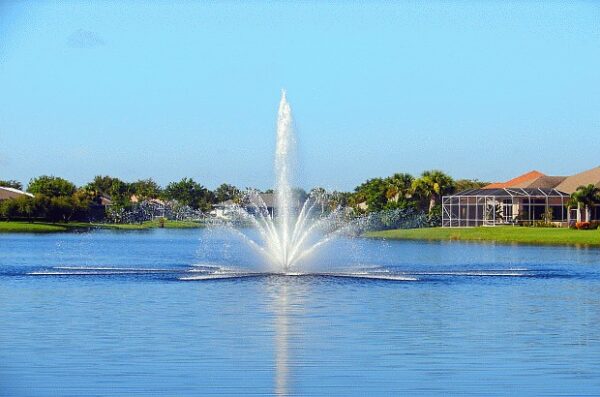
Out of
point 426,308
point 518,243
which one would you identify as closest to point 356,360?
point 426,308

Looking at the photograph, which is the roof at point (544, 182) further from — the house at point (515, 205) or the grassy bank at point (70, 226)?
the grassy bank at point (70, 226)

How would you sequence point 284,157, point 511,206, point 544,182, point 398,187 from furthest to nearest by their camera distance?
point 398,187 → point 544,182 → point 511,206 → point 284,157

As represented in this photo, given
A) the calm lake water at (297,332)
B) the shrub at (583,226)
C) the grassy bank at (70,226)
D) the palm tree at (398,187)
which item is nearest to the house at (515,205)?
the shrub at (583,226)

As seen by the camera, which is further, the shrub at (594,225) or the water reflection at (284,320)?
the shrub at (594,225)

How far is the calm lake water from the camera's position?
17.3 metres

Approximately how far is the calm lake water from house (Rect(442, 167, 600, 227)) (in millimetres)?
52413

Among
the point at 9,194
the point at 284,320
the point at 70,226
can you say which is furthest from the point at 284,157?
the point at 9,194

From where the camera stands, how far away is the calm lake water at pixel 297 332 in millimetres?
17344

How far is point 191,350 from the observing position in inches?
808

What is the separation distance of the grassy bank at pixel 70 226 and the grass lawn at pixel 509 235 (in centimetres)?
3149

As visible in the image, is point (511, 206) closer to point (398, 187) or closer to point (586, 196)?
point (586, 196)

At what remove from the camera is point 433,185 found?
109938mm

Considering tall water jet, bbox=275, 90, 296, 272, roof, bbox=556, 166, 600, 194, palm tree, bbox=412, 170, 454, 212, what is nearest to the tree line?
palm tree, bbox=412, 170, 454, 212

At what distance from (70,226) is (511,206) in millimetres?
44960
